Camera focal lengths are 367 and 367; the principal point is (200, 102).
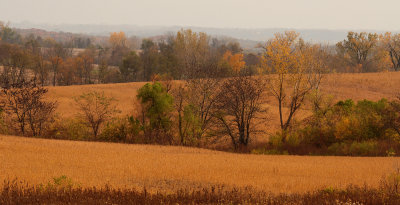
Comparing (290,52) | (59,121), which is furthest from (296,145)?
(59,121)

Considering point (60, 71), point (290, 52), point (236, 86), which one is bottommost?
point (60, 71)

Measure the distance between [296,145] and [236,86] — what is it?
26.0 feet

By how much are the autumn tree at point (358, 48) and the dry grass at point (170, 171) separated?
77327mm

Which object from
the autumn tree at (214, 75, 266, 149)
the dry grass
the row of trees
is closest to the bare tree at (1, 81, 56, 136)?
the row of trees

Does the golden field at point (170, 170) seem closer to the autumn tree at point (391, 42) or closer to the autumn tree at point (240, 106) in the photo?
the autumn tree at point (240, 106)

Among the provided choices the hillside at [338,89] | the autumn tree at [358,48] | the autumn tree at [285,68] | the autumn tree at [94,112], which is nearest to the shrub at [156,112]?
the autumn tree at [94,112]

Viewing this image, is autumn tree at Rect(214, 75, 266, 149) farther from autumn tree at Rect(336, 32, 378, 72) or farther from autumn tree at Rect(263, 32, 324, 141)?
autumn tree at Rect(336, 32, 378, 72)

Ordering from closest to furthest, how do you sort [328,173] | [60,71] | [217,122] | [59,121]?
[328,173] → [217,122] → [59,121] → [60,71]

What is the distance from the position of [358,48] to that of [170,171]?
89.7 m

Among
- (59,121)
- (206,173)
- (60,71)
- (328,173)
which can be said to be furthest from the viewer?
(60,71)

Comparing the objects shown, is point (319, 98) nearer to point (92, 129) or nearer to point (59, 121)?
point (92, 129)

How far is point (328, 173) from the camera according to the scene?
19.8 meters

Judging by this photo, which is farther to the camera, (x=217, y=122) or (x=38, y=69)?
(x=38, y=69)

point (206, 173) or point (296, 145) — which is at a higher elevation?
point (206, 173)
